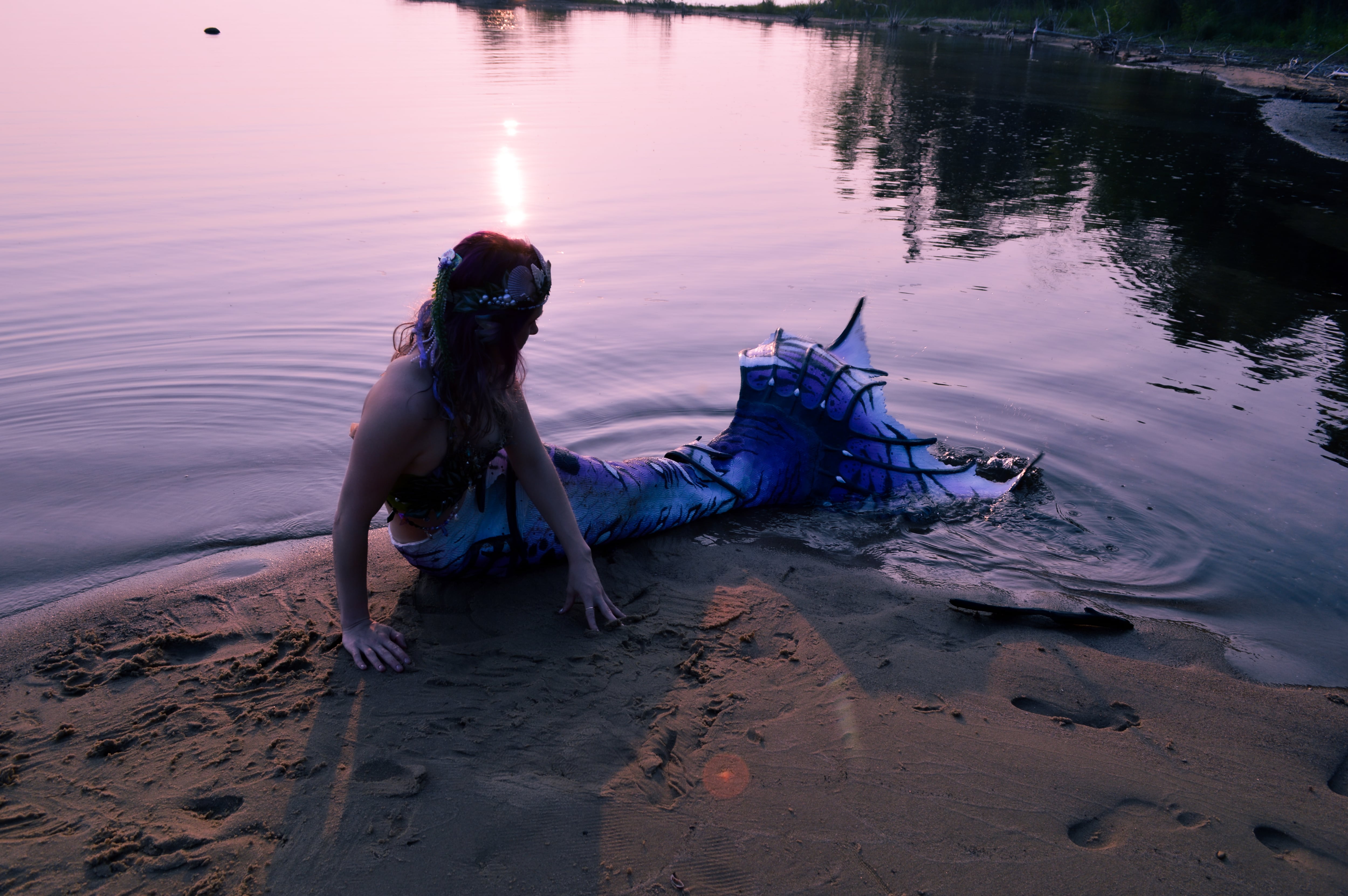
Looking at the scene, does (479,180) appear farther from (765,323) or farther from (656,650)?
(656,650)

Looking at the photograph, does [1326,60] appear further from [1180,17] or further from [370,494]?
[370,494]

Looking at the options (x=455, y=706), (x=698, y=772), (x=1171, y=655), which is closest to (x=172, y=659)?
(x=455, y=706)

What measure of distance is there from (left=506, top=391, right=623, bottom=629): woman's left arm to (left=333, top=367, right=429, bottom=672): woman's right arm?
1.23ft

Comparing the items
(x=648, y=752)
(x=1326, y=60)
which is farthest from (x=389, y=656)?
(x=1326, y=60)

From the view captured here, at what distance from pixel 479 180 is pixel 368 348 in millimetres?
5955

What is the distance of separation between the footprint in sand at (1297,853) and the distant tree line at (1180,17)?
36654 millimetres

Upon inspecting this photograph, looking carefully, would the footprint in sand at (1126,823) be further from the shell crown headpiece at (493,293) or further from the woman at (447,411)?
the shell crown headpiece at (493,293)

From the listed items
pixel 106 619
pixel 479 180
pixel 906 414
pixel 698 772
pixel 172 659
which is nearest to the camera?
pixel 698 772

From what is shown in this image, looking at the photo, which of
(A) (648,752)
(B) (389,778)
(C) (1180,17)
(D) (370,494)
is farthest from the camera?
(C) (1180,17)

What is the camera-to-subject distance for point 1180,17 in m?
42.0

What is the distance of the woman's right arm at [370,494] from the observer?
8.13 ft

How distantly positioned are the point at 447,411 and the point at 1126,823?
2.06 m

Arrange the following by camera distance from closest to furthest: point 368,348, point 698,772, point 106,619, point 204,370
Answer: point 698,772 → point 106,619 → point 204,370 → point 368,348

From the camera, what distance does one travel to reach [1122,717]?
260 cm
